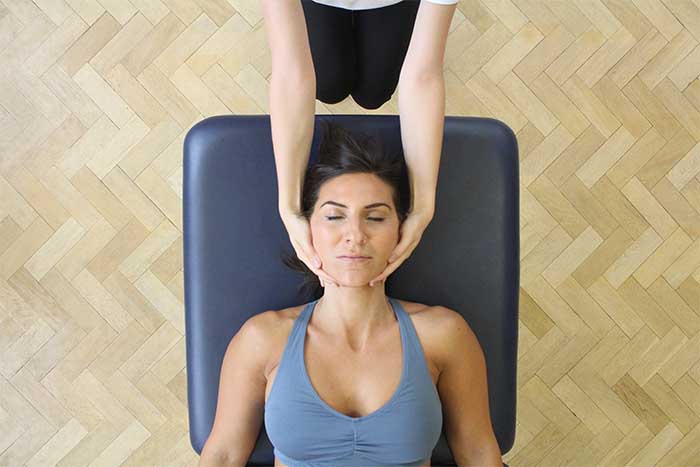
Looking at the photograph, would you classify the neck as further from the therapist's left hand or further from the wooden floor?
the wooden floor

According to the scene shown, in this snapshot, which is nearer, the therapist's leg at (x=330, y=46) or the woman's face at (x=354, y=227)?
the woman's face at (x=354, y=227)

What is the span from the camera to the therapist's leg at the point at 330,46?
164 centimetres

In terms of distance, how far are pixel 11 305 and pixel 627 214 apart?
6.10 ft

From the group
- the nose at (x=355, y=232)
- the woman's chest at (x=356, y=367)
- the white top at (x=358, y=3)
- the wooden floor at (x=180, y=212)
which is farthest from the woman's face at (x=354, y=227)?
the wooden floor at (x=180, y=212)

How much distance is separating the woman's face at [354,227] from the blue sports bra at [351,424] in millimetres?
194

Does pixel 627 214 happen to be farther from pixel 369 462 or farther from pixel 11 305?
pixel 11 305

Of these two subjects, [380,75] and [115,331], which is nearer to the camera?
[380,75]

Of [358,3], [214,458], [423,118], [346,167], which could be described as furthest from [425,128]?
[214,458]

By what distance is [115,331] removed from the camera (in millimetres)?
2268

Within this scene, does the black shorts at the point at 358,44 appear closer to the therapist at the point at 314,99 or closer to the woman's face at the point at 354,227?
the therapist at the point at 314,99

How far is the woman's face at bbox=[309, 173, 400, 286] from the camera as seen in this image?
1.43m

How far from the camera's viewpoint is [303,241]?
147 cm

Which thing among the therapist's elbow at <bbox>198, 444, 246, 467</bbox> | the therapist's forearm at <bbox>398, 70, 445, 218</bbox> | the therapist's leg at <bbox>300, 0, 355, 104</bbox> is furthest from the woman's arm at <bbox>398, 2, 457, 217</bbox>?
the therapist's elbow at <bbox>198, 444, 246, 467</bbox>

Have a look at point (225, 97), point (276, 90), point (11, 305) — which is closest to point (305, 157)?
point (276, 90)
